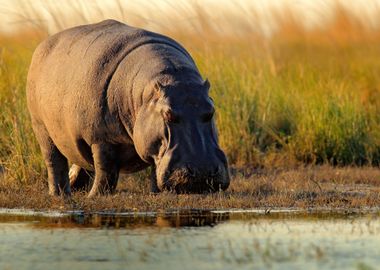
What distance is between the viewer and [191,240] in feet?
20.9

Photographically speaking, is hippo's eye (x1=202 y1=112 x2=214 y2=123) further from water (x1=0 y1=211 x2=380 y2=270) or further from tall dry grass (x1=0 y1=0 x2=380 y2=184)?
tall dry grass (x1=0 y1=0 x2=380 y2=184)

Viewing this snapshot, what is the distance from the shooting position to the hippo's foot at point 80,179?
9750mm

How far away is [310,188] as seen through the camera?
30.5ft

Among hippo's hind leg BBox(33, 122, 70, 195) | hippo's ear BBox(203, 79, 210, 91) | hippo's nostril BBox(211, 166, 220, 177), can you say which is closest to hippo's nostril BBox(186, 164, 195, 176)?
hippo's nostril BBox(211, 166, 220, 177)

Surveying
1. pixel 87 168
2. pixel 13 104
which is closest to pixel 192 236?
pixel 87 168

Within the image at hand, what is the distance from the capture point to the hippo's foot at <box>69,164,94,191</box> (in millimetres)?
9750

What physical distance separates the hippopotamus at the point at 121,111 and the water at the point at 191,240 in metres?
0.45

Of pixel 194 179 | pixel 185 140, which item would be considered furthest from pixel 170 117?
pixel 194 179

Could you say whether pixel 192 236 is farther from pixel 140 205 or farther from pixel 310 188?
pixel 310 188

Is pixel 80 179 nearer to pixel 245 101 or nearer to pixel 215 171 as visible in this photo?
pixel 215 171

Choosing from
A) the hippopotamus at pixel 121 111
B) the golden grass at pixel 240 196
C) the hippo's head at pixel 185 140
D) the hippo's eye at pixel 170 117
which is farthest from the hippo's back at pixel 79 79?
the hippo's eye at pixel 170 117

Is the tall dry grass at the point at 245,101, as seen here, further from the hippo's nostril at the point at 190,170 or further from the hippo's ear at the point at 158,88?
the hippo's nostril at the point at 190,170

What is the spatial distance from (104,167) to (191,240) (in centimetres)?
224

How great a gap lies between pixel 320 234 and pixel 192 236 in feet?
2.49
